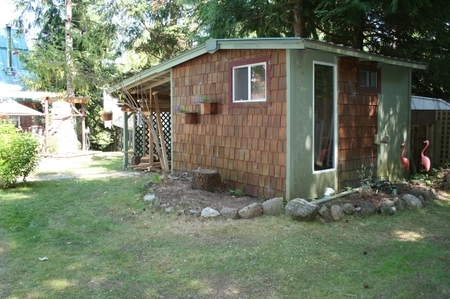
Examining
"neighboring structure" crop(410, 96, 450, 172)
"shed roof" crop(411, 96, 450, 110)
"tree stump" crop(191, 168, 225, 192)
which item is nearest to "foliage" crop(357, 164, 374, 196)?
"neighboring structure" crop(410, 96, 450, 172)

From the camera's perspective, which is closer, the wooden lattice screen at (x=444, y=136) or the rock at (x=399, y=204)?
the rock at (x=399, y=204)

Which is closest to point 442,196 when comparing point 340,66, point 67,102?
point 340,66

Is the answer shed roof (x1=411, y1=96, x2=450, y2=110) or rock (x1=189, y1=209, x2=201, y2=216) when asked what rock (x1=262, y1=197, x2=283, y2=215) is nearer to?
rock (x1=189, y1=209, x2=201, y2=216)

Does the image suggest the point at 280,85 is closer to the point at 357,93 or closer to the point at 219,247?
the point at 357,93

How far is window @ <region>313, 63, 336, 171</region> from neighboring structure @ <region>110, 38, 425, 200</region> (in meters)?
0.02

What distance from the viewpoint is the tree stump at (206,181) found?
22.8 ft

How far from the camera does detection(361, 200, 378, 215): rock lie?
5809 mm

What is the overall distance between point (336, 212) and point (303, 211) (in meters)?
0.52

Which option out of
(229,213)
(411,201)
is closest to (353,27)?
(411,201)

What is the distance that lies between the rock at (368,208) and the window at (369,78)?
89.6 inches

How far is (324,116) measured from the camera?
665 centimetres

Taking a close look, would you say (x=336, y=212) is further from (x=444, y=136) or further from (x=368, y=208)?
(x=444, y=136)

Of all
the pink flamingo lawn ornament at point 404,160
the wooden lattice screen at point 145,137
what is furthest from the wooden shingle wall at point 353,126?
the wooden lattice screen at point 145,137

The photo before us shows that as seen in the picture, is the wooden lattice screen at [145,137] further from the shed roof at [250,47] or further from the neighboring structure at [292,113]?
the neighboring structure at [292,113]
